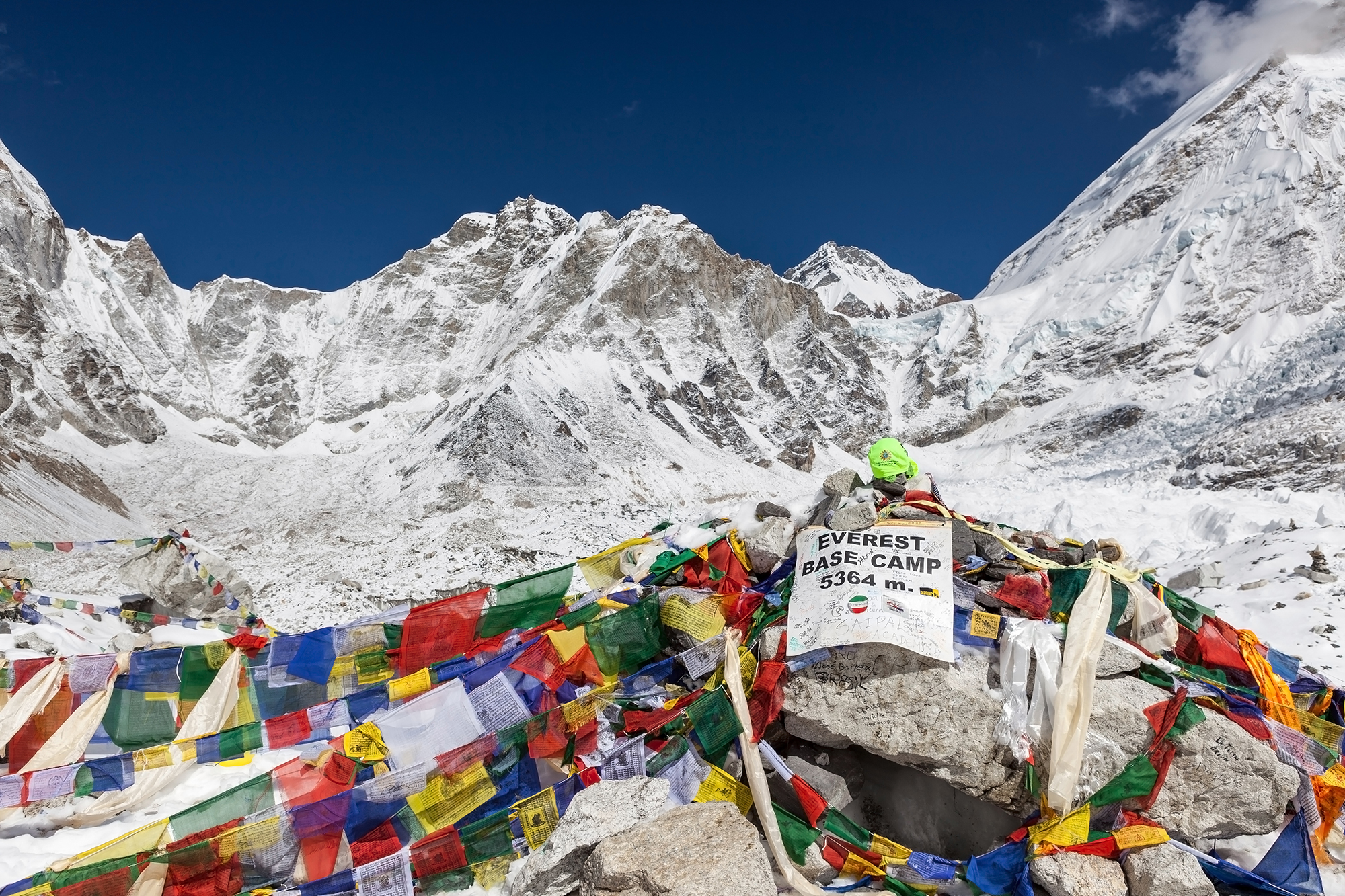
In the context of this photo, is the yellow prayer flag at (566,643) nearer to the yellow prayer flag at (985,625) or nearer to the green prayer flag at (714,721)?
the green prayer flag at (714,721)

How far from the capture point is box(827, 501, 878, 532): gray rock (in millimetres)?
5508

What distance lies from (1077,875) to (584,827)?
8.97ft

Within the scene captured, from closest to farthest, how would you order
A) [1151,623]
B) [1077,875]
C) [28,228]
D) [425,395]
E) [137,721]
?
[1077,875]
[1151,623]
[137,721]
[28,228]
[425,395]

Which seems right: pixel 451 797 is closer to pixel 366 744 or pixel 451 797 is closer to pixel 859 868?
pixel 366 744

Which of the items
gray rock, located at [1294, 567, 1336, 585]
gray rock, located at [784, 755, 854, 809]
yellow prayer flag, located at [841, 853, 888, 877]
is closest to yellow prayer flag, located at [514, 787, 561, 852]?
gray rock, located at [784, 755, 854, 809]

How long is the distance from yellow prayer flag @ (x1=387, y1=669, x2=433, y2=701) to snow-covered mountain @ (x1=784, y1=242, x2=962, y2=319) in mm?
115136

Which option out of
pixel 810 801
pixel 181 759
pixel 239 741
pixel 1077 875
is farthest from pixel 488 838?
pixel 1077 875

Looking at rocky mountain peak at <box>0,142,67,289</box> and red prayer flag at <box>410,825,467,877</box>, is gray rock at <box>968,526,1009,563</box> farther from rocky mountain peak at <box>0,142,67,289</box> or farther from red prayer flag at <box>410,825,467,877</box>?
rocky mountain peak at <box>0,142,67,289</box>

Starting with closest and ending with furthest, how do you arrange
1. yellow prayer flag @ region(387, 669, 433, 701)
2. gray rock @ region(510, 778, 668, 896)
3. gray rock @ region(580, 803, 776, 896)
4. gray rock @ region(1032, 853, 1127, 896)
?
gray rock @ region(580, 803, 776, 896)
gray rock @ region(1032, 853, 1127, 896)
gray rock @ region(510, 778, 668, 896)
yellow prayer flag @ region(387, 669, 433, 701)

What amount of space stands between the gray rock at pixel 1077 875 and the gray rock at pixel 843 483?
10.2ft

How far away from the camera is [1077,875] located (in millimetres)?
4125

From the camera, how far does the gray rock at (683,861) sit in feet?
12.8

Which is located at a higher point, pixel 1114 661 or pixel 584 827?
pixel 1114 661

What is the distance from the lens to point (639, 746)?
5.15 m
